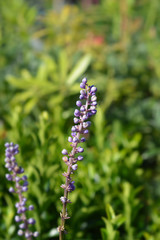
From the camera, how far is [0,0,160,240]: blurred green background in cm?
99

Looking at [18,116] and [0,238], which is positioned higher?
[18,116]

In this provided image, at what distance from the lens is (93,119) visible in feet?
4.78

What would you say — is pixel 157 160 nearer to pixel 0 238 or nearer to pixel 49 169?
pixel 49 169

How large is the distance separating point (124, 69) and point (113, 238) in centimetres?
167

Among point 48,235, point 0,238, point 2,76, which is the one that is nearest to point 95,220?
point 48,235

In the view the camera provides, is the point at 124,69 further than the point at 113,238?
Yes

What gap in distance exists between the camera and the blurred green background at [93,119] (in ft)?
3.26

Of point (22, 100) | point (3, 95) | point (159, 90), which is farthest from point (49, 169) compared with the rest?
point (159, 90)

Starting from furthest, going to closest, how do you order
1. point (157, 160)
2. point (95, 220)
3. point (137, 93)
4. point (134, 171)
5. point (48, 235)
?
point (137, 93) → point (157, 160) → point (134, 171) → point (95, 220) → point (48, 235)

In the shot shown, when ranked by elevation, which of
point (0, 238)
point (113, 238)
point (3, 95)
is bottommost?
point (113, 238)

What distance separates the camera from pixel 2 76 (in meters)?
2.16

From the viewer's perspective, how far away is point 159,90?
2.08 m

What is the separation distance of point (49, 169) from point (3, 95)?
119cm

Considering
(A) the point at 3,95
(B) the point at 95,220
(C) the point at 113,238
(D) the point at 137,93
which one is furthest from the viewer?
(D) the point at 137,93
